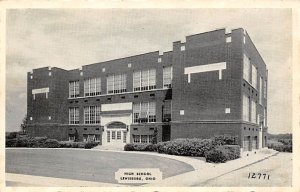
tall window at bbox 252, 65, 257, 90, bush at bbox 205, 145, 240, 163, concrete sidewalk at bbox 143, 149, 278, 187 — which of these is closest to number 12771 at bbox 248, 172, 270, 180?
concrete sidewalk at bbox 143, 149, 278, 187

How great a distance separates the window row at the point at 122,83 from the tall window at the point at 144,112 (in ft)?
3.91

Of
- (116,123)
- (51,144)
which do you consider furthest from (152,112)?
(51,144)

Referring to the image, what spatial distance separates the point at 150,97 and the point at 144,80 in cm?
148

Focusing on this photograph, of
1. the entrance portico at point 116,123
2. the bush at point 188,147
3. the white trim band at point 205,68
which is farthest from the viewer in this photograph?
the entrance portico at point 116,123

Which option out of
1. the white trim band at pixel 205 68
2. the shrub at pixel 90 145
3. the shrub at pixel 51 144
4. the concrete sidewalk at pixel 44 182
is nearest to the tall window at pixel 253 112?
the white trim band at pixel 205 68

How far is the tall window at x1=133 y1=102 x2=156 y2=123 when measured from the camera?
23625 millimetres

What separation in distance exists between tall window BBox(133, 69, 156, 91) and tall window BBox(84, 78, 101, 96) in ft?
13.3

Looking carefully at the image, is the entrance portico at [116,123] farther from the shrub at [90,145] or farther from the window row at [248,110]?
the window row at [248,110]

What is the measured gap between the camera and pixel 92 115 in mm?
27828

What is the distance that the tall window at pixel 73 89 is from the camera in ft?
95.2

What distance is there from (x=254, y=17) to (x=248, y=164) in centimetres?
613

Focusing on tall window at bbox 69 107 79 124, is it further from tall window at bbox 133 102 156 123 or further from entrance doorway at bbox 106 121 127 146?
tall window at bbox 133 102 156 123

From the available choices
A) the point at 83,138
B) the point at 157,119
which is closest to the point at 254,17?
the point at 157,119
